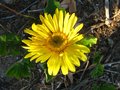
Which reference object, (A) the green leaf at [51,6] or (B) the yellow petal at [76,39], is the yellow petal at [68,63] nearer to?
(B) the yellow petal at [76,39]

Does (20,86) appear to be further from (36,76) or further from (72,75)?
(72,75)

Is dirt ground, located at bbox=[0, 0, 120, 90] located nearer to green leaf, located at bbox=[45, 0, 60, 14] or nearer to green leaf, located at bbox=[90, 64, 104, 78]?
green leaf, located at bbox=[90, 64, 104, 78]

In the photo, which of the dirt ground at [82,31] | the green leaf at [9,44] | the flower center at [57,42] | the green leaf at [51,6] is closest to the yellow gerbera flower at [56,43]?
the flower center at [57,42]

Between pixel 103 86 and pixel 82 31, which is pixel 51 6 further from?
pixel 103 86

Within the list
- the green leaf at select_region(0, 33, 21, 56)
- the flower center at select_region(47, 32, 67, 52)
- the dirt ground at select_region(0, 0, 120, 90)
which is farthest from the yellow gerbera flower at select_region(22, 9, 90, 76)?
the dirt ground at select_region(0, 0, 120, 90)

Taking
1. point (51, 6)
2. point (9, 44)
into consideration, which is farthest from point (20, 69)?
point (51, 6)
